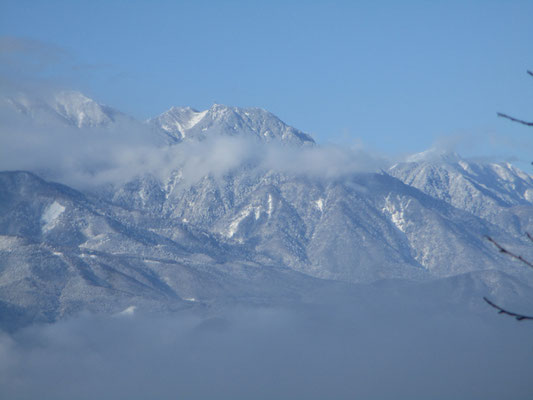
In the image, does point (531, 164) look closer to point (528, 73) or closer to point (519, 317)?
point (528, 73)

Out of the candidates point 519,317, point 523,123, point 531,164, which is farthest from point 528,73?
point 519,317

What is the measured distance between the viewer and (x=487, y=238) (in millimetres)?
9359

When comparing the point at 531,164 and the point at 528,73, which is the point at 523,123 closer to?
the point at 528,73

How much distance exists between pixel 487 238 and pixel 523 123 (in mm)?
1355

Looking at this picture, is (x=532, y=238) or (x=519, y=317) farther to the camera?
(x=532, y=238)

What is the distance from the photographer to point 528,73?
28.3 feet

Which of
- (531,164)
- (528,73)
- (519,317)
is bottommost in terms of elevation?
(519,317)

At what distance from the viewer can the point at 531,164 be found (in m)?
9.79

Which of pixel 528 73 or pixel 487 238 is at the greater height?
pixel 528 73

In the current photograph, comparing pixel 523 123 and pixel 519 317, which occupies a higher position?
pixel 523 123

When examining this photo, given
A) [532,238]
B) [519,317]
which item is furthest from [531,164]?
[519,317]

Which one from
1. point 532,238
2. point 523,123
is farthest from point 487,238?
point 523,123

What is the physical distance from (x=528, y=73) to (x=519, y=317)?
2446 mm

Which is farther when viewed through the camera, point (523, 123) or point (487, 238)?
point (487, 238)
